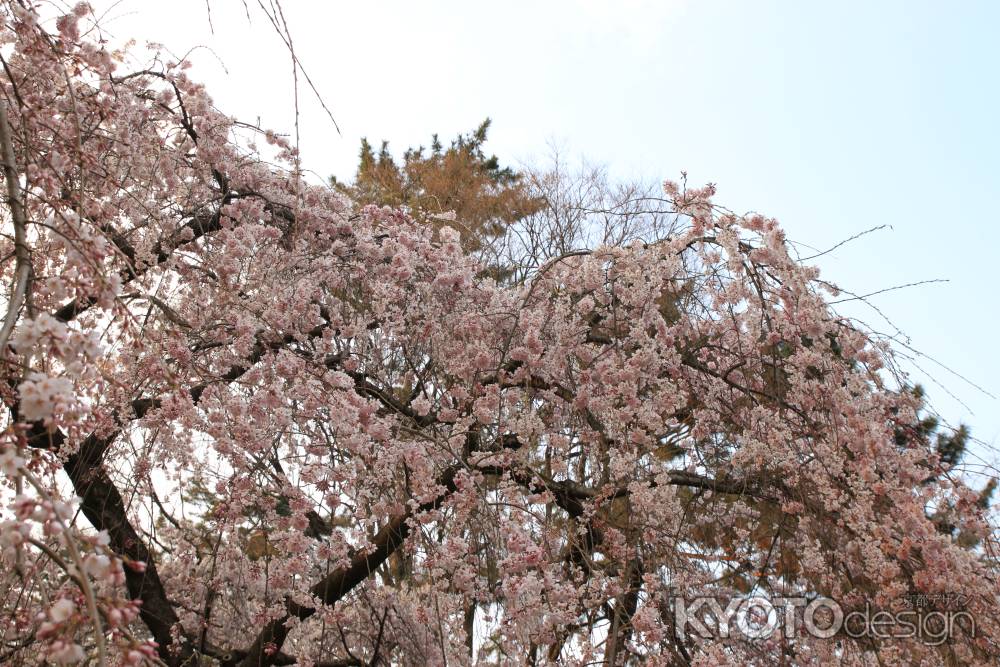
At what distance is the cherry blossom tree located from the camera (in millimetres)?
2598

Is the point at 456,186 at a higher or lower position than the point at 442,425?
higher

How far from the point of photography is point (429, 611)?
2789 millimetres

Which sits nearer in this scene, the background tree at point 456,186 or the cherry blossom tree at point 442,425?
the cherry blossom tree at point 442,425

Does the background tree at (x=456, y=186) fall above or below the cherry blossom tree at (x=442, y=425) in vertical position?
above

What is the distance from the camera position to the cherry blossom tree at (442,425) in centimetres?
260

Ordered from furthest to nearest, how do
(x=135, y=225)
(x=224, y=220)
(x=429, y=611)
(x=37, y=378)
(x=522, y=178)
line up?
(x=522, y=178) → (x=224, y=220) → (x=135, y=225) → (x=429, y=611) → (x=37, y=378)

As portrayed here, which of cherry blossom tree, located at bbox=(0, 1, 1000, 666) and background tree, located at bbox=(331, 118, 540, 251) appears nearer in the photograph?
cherry blossom tree, located at bbox=(0, 1, 1000, 666)

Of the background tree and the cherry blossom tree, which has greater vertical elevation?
the background tree

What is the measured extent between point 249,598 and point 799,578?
2.52m

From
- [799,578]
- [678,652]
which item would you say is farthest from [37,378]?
[799,578]

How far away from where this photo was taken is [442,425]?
3.67 metres

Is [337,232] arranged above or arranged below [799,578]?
above

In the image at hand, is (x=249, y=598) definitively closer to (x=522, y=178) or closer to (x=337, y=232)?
(x=337, y=232)

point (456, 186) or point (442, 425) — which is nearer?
point (442, 425)
